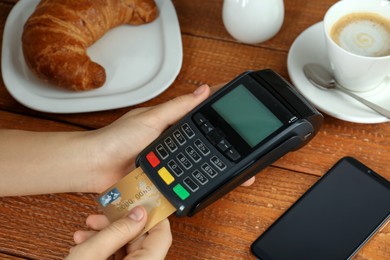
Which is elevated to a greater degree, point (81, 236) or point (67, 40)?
point (67, 40)

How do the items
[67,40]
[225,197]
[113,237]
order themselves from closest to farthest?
[113,237] → [225,197] → [67,40]

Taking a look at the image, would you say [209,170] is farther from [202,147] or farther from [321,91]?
[321,91]

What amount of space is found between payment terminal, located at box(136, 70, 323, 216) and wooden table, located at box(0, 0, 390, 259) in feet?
0.18

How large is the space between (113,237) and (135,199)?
7 centimetres

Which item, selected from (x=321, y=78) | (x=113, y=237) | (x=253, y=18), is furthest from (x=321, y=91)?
(x=113, y=237)

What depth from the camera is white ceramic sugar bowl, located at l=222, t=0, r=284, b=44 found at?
0.84 meters

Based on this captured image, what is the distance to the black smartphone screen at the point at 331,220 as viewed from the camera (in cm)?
64

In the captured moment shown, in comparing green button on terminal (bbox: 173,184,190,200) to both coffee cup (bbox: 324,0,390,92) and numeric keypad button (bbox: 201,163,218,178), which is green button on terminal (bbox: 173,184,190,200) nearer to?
numeric keypad button (bbox: 201,163,218,178)

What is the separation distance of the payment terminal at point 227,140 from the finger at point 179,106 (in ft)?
0.11

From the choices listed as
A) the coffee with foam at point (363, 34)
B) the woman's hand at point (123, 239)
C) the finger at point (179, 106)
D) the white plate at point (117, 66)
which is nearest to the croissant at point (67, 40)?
the white plate at point (117, 66)

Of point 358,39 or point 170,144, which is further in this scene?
point 358,39

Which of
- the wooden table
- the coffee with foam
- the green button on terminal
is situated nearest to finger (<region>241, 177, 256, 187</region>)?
the wooden table

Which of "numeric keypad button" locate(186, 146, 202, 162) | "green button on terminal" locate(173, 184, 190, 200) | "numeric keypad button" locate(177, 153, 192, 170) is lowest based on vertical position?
"green button on terminal" locate(173, 184, 190, 200)

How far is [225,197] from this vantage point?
71cm
